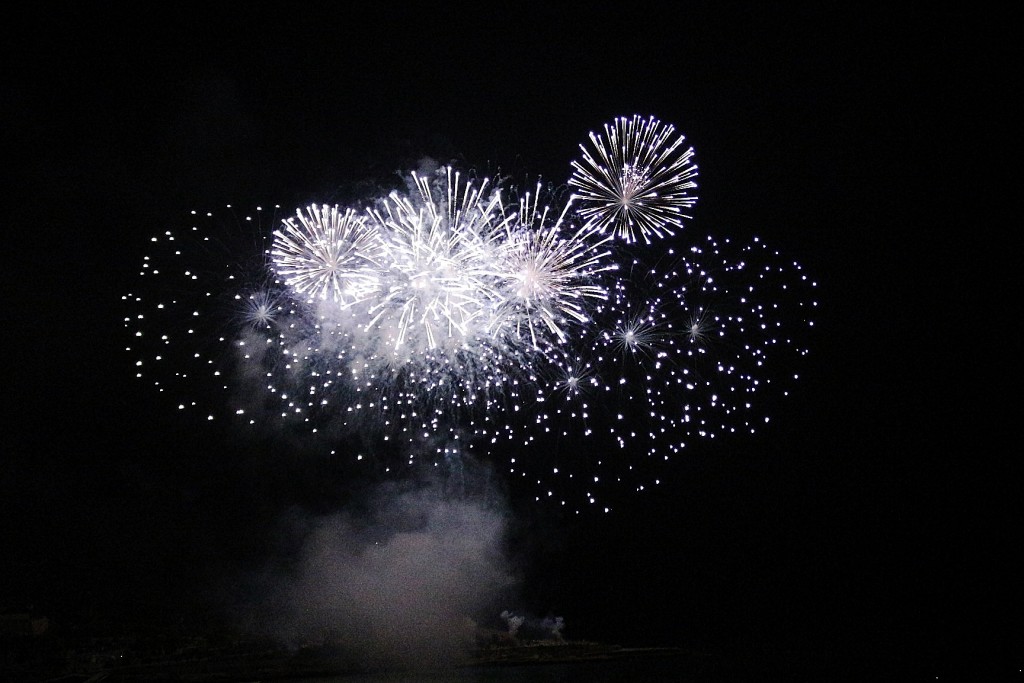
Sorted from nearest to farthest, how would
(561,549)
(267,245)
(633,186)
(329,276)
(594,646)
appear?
(633,186)
(329,276)
(267,245)
(561,549)
(594,646)

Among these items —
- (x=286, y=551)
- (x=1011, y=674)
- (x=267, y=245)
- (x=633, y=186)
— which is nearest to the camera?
(x=633, y=186)

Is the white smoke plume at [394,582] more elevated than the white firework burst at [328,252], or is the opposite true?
the white firework burst at [328,252]

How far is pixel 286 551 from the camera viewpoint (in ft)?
60.7

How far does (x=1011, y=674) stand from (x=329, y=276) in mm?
20713

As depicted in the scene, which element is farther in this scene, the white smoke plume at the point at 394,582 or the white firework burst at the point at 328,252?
the white smoke plume at the point at 394,582

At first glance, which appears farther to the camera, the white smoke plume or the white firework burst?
the white smoke plume

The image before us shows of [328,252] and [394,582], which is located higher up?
[328,252]

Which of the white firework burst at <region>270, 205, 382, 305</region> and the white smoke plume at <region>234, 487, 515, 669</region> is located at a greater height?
the white firework burst at <region>270, 205, 382, 305</region>

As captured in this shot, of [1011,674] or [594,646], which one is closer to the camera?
[1011,674]

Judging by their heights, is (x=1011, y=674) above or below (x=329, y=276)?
below

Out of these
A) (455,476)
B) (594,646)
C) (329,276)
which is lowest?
(594,646)

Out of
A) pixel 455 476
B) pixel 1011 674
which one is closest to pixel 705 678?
pixel 1011 674

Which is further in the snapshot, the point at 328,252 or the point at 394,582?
the point at 394,582

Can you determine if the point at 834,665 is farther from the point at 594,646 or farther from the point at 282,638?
the point at 282,638
